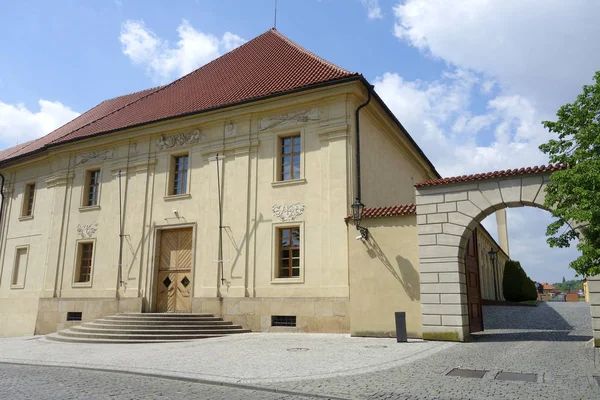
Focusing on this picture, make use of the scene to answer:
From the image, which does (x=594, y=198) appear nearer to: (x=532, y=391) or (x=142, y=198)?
(x=532, y=391)

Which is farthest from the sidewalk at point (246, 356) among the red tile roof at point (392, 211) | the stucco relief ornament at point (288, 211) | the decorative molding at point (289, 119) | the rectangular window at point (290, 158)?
the decorative molding at point (289, 119)

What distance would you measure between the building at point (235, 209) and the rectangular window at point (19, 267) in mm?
76

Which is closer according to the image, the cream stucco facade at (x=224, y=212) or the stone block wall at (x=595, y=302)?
the stone block wall at (x=595, y=302)

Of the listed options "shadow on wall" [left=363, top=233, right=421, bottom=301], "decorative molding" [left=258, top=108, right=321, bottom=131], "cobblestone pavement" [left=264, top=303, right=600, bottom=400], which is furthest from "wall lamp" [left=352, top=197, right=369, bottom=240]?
"cobblestone pavement" [left=264, top=303, right=600, bottom=400]

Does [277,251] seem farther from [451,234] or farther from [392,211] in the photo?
[451,234]

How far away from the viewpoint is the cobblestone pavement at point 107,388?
6594 millimetres

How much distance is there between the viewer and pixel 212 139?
1869 centimetres

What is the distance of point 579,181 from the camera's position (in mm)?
9953

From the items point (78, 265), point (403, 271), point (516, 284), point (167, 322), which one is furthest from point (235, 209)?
point (516, 284)

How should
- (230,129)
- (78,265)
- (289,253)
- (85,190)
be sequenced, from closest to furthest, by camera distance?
(289,253) < (230,129) < (78,265) < (85,190)

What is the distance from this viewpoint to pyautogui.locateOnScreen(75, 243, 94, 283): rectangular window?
2078 centimetres

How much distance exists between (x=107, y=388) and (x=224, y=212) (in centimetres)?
1074

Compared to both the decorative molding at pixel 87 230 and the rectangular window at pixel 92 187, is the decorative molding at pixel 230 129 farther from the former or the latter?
the decorative molding at pixel 87 230

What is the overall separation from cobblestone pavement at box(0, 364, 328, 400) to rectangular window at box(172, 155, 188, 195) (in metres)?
11.0
